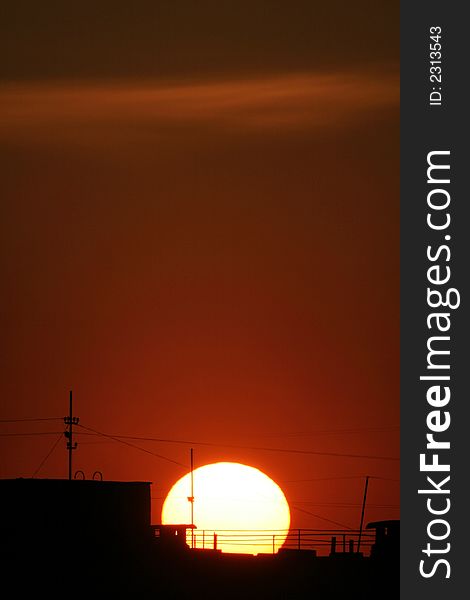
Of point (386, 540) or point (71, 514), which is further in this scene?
point (71, 514)

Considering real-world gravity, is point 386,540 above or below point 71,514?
below

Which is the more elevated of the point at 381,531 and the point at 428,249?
the point at 428,249

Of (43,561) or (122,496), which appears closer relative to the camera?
(43,561)

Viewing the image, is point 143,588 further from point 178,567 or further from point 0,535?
point 0,535

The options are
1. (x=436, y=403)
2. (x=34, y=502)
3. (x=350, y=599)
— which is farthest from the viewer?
(x=34, y=502)

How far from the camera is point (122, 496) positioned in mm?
62062

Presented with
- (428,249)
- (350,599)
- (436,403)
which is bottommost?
(350,599)

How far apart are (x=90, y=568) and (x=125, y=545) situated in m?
2.50

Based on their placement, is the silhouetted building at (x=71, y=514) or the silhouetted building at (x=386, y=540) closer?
the silhouetted building at (x=386, y=540)

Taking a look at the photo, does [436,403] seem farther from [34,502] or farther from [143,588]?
[34,502]

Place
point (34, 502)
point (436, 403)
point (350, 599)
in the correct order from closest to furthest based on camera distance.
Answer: point (436, 403) → point (350, 599) → point (34, 502)

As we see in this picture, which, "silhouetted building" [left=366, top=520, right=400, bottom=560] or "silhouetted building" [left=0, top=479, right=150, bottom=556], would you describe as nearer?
"silhouetted building" [left=366, top=520, right=400, bottom=560]

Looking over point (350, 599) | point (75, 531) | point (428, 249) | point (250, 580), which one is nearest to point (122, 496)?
point (75, 531)

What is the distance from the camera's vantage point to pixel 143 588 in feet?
182
